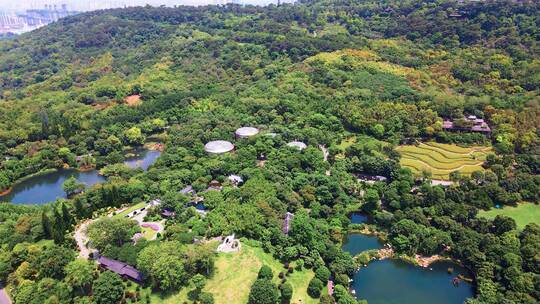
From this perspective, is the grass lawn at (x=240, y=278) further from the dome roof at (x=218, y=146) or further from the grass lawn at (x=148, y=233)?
the dome roof at (x=218, y=146)

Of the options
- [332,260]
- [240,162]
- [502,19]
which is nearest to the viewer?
[332,260]

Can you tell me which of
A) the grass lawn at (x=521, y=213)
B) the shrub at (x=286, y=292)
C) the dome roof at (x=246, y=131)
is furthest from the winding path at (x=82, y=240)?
the grass lawn at (x=521, y=213)

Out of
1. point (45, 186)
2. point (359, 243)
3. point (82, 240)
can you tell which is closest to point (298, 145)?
point (359, 243)

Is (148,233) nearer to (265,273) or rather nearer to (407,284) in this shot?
(265,273)

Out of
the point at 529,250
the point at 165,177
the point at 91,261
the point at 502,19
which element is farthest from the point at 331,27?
the point at 91,261

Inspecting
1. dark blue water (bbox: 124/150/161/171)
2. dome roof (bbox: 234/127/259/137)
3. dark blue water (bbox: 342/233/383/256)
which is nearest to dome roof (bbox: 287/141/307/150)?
dome roof (bbox: 234/127/259/137)

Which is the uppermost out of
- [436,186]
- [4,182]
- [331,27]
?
[331,27]

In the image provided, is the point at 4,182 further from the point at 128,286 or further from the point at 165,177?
the point at 128,286
